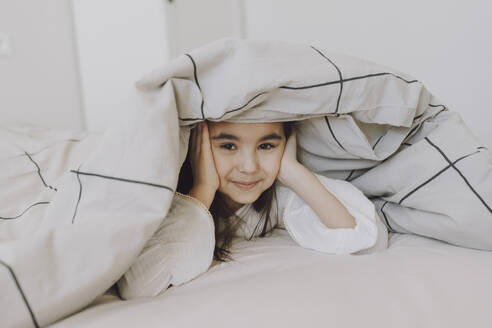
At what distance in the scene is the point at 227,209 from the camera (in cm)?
76

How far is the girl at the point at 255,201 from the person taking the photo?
565 millimetres

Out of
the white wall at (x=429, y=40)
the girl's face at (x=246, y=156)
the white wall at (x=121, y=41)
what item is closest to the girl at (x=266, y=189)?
the girl's face at (x=246, y=156)

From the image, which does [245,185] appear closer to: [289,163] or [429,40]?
[289,163]

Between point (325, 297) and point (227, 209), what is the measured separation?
1.26ft

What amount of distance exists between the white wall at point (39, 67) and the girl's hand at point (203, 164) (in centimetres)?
97

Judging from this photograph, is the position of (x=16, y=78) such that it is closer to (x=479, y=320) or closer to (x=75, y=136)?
(x=75, y=136)

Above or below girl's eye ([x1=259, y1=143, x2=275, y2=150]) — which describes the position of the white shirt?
A: below

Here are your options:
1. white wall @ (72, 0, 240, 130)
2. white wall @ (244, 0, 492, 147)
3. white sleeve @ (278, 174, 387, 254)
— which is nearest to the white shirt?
white sleeve @ (278, 174, 387, 254)

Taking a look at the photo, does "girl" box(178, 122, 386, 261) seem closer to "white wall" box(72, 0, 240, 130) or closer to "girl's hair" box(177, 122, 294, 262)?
"girl's hair" box(177, 122, 294, 262)

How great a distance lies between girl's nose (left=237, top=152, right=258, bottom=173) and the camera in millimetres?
678

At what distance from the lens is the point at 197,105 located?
53 centimetres

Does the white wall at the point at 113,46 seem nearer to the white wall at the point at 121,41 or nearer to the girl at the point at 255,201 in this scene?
the white wall at the point at 121,41

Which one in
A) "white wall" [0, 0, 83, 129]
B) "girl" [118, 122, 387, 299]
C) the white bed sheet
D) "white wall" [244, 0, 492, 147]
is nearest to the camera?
the white bed sheet

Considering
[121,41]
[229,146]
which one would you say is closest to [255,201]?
[229,146]
